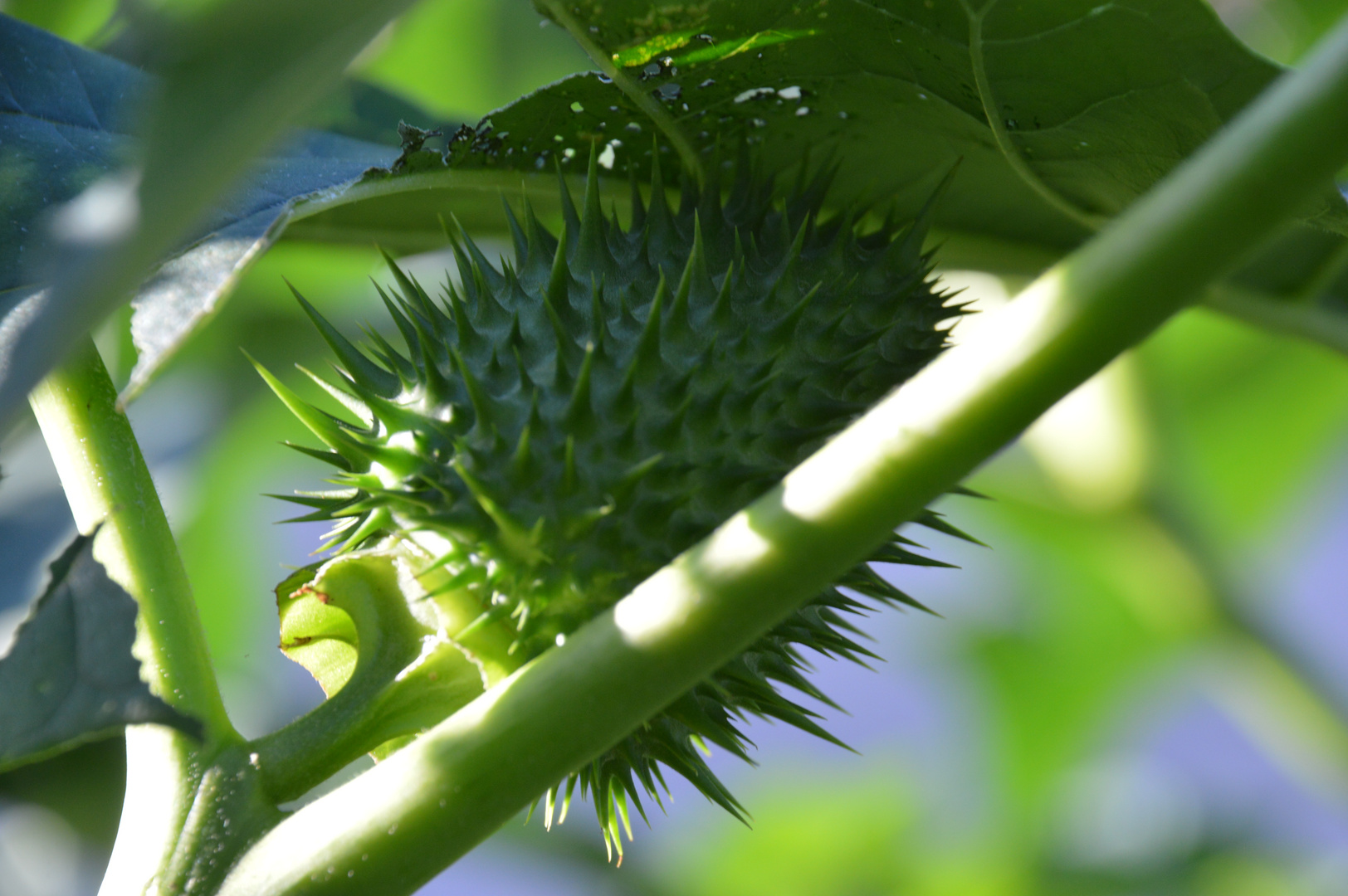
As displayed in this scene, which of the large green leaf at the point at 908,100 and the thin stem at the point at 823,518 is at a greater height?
the large green leaf at the point at 908,100

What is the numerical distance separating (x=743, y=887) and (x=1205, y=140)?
259cm

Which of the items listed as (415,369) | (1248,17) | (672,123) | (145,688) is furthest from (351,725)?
(1248,17)

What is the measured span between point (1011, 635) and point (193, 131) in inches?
118

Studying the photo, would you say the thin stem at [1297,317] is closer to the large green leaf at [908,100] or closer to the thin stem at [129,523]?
the large green leaf at [908,100]

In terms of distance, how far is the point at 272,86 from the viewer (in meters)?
0.36

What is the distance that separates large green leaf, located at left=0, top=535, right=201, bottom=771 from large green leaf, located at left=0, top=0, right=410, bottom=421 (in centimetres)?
22

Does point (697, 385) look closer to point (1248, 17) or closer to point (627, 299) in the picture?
point (627, 299)

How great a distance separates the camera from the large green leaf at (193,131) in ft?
1.15

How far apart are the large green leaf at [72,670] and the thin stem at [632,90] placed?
42 cm

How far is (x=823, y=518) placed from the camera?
1.56ft

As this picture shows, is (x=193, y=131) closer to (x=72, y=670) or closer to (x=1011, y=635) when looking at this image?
(x=72, y=670)

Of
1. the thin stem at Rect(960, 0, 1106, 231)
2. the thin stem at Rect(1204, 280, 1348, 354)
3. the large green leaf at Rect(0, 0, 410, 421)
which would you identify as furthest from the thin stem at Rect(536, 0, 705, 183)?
the thin stem at Rect(1204, 280, 1348, 354)

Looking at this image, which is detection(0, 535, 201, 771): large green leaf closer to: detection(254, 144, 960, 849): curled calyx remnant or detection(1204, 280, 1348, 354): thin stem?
detection(254, 144, 960, 849): curled calyx remnant

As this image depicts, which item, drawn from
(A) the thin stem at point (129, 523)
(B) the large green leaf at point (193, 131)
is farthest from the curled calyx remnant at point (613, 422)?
(B) the large green leaf at point (193, 131)
